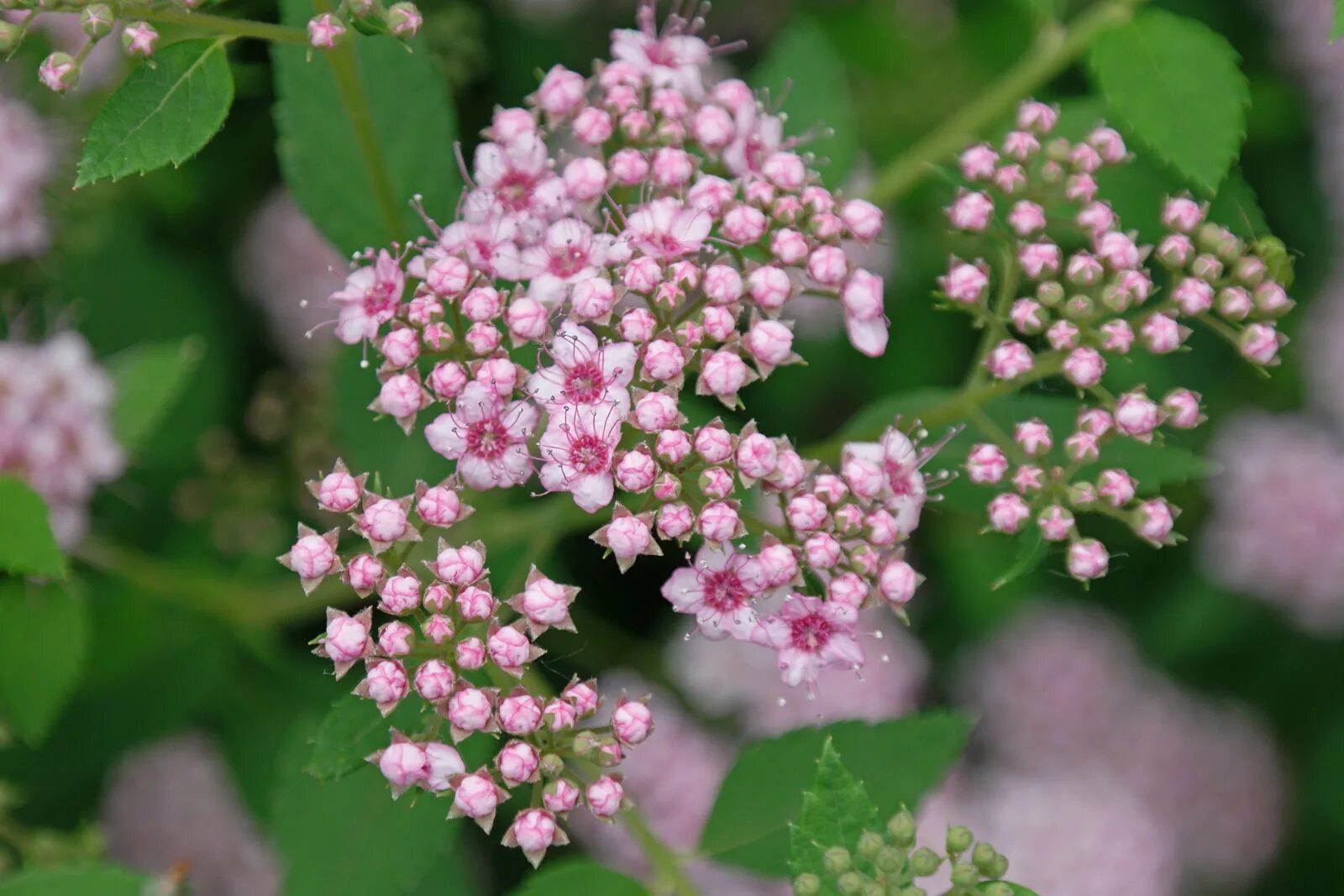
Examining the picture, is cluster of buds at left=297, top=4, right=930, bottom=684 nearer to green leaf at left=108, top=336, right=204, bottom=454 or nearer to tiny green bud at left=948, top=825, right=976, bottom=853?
tiny green bud at left=948, top=825, right=976, bottom=853

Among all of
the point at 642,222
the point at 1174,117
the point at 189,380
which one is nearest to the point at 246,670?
the point at 189,380

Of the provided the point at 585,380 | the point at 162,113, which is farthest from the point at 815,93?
the point at 162,113

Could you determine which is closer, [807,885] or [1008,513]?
[807,885]

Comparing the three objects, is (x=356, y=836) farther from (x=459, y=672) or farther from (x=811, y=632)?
(x=811, y=632)

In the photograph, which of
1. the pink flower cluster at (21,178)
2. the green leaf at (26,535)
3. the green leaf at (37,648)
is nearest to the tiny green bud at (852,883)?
the green leaf at (26,535)

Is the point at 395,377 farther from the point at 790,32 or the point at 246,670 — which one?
the point at 246,670

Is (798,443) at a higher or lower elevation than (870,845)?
→ lower

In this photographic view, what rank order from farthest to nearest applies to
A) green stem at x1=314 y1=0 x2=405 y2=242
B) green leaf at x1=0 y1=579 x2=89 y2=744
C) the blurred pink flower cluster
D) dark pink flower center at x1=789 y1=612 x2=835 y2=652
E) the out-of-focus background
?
the blurred pink flower cluster
the out-of-focus background
green leaf at x1=0 y1=579 x2=89 y2=744
green stem at x1=314 y1=0 x2=405 y2=242
dark pink flower center at x1=789 y1=612 x2=835 y2=652

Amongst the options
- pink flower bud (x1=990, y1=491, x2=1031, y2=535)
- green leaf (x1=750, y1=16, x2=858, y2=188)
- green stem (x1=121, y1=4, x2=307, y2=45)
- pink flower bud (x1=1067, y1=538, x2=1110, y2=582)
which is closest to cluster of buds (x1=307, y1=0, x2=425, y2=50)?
green stem (x1=121, y1=4, x2=307, y2=45)
